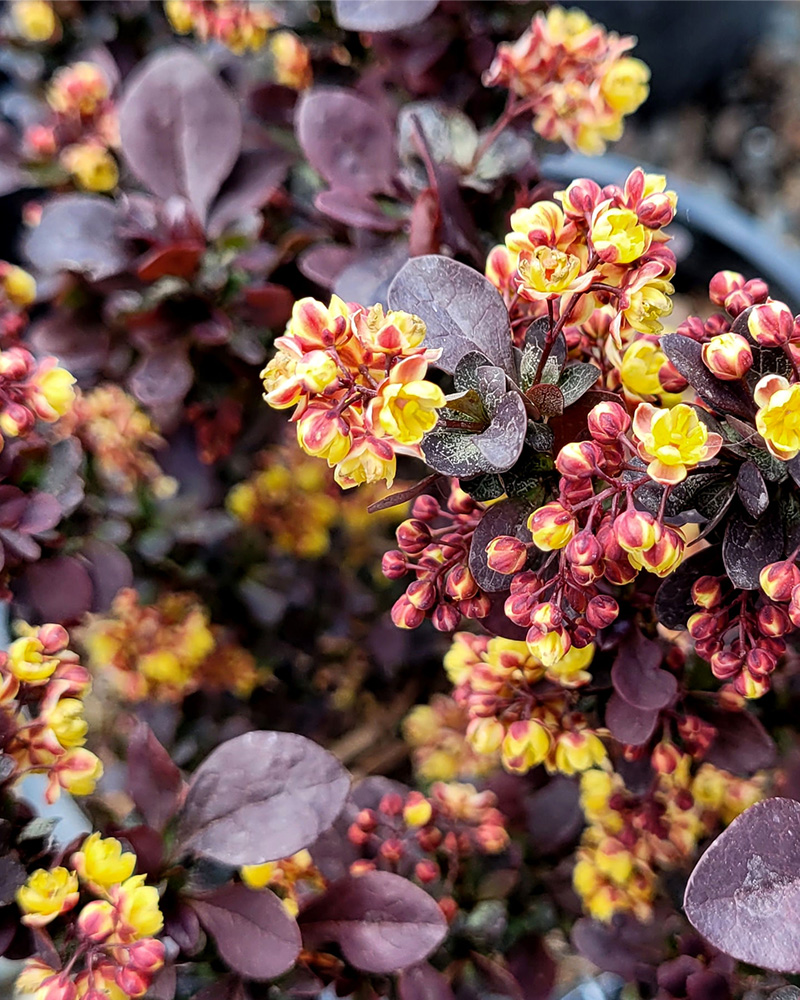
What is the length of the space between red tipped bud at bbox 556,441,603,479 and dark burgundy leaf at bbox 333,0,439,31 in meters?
0.40

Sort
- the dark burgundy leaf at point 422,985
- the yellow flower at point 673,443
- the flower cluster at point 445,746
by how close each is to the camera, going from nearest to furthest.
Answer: the yellow flower at point 673,443 → the dark burgundy leaf at point 422,985 → the flower cluster at point 445,746

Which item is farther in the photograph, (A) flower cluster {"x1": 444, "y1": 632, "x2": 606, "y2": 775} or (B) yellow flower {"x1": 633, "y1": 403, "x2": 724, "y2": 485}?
(A) flower cluster {"x1": 444, "y1": 632, "x2": 606, "y2": 775}

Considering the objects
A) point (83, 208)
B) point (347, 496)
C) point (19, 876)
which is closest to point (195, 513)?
point (347, 496)

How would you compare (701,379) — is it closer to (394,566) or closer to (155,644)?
(394,566)

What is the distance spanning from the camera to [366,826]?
629mm

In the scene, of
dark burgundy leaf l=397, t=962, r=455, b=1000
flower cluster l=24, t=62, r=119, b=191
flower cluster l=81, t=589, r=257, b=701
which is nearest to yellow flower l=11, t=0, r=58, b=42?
flower cluster l=24, t=62, r=119, b=191

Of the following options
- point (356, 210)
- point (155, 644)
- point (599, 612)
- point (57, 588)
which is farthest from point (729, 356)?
point (155, 644)

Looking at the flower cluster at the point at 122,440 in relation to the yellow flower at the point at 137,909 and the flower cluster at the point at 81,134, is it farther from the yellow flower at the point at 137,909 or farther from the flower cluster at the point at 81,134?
the yellow flower at the point at 137,909

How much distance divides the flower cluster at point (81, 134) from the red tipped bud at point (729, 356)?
0.64m

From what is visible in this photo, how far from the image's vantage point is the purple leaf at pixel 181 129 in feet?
2.49

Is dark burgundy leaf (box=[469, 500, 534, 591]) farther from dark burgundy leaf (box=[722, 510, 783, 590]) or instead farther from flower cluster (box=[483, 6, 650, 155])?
flower cluster (box=[483, 6, 650, 155])

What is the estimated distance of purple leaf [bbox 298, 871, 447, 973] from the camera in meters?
0.52

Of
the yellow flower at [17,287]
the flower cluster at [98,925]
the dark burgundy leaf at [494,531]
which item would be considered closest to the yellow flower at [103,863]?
the flower cluster at [98,925]

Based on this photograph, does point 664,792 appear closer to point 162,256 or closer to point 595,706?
point 595,706
